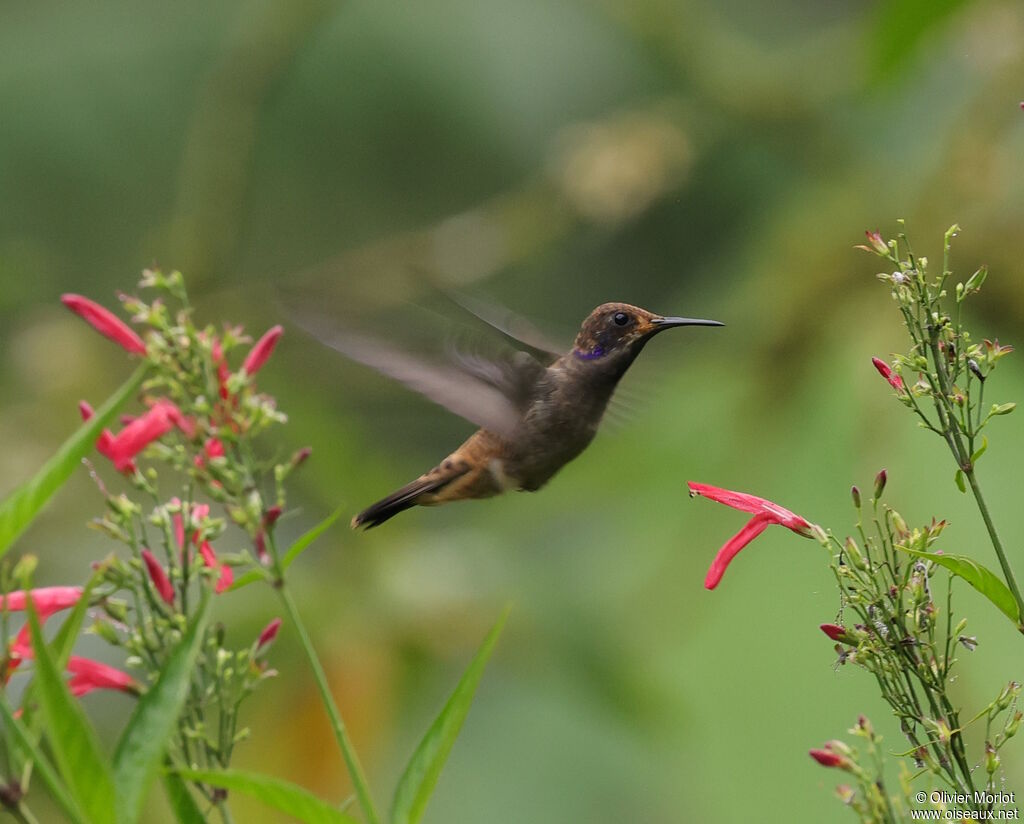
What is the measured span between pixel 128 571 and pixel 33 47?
5150 mm

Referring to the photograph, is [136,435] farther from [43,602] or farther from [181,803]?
[181,803]

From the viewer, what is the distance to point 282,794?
0.71 meters

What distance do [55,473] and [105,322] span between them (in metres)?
0.24

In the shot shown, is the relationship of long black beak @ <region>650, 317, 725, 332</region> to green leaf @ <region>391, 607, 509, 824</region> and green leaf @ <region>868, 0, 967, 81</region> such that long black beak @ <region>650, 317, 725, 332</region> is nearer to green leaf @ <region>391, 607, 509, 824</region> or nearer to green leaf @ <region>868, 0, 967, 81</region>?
green leaf @ <region>391, 607, 509, 824</region>

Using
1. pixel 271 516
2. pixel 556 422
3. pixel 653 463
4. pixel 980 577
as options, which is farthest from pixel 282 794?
pixel 653 463

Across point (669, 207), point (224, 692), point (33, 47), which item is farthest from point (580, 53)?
point (224, 692)

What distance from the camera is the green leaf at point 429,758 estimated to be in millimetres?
765

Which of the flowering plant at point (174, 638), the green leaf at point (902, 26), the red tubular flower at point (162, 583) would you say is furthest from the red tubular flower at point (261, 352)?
the green leaf at point (902, 26)

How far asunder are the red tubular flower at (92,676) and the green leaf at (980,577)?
19.4 inches

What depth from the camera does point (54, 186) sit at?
5.61 m

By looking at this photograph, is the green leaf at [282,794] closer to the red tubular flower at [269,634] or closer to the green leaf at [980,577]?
the red tubular flower at [269,634]

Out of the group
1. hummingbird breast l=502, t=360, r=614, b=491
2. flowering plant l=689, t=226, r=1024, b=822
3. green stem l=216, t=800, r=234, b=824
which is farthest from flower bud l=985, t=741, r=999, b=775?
hummingbird breast l=502, t=360, r=614, b=491

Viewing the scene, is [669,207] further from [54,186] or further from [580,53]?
[54,186]

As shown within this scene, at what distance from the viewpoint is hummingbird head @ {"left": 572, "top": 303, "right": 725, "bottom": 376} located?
1.18m
